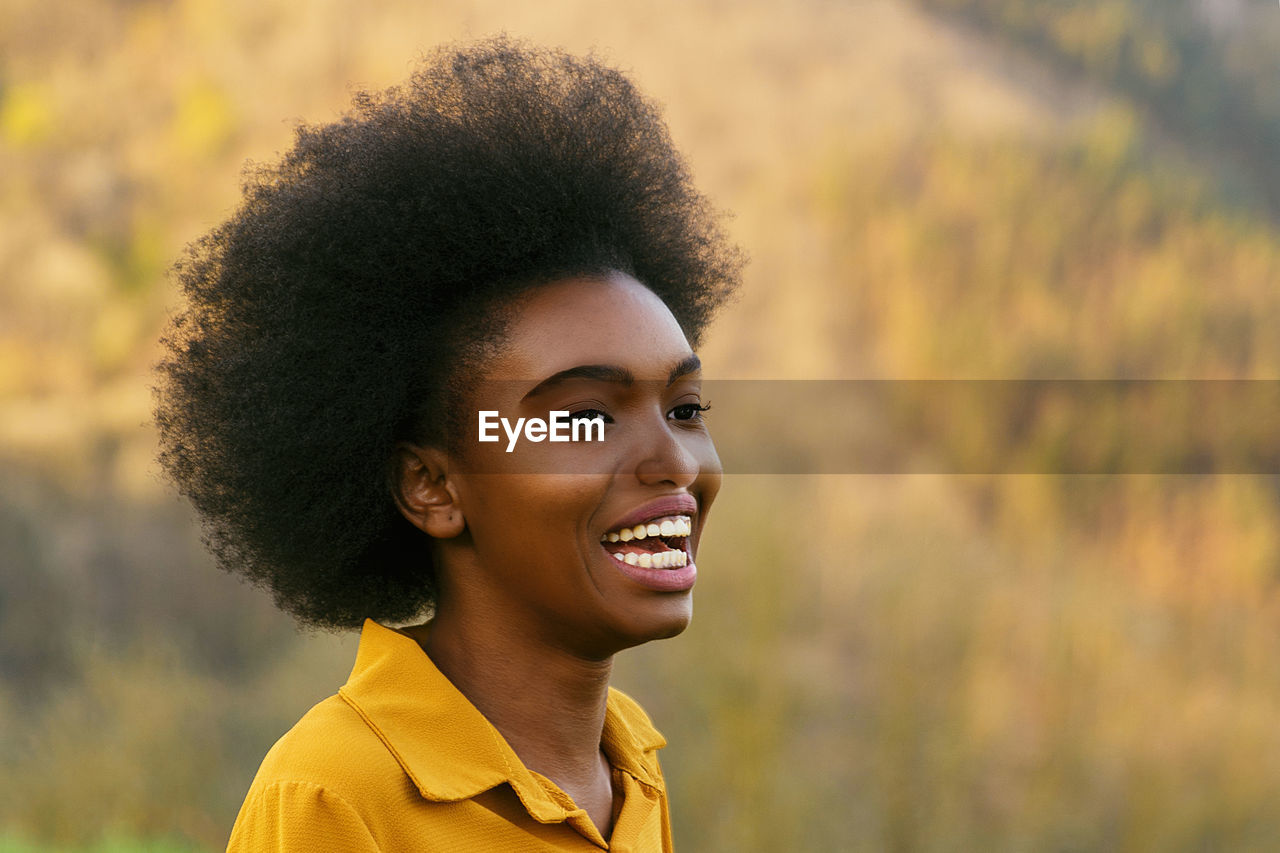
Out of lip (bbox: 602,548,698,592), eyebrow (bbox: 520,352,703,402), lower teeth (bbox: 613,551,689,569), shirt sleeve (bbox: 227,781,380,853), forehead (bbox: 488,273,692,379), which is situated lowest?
shirt sleeve (bbox: 227,781,380,853)

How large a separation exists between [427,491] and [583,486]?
0.33 m

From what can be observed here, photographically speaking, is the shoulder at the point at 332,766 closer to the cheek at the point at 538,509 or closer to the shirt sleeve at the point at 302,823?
the shirt sleeve at the point at 302,823

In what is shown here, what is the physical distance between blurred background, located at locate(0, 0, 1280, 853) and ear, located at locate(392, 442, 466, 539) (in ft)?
18.8

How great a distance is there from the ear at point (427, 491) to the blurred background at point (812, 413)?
574 cm

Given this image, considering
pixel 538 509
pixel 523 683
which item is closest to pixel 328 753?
pixel 523 683

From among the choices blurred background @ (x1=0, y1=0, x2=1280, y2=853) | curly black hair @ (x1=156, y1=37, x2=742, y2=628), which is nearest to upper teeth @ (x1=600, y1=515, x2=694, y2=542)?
curly black hair @ (x1=156, y1=37, x2=742, y2=628)

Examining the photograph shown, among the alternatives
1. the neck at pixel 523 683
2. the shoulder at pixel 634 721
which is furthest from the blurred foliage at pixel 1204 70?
the neck at pixel 523 683

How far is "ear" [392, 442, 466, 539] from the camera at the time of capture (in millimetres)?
2227

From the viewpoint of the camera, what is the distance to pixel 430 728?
6.88ft

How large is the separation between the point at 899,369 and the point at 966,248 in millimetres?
1162

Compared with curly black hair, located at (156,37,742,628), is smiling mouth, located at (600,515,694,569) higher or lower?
lower

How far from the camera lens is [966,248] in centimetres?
1096

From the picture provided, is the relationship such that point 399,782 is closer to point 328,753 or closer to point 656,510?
point 328,753

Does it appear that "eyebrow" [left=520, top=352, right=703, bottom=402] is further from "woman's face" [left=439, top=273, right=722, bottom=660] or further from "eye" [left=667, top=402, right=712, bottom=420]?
"eye" [left=667, top=402, right=712, bottom=420]
